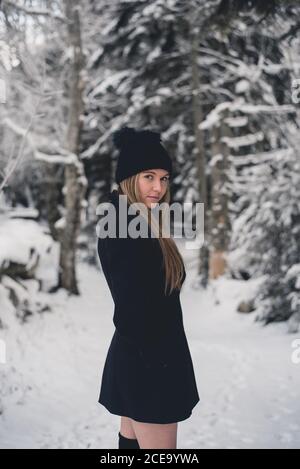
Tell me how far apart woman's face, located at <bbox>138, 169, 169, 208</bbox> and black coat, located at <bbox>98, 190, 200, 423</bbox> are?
0.17 m

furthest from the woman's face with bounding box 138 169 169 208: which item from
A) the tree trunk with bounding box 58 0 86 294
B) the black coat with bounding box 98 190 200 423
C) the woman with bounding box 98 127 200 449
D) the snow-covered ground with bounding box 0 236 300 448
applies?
the tree trunk with bounding box 58 0 86 294

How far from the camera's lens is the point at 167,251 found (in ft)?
8.41

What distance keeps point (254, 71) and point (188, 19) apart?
265 cm

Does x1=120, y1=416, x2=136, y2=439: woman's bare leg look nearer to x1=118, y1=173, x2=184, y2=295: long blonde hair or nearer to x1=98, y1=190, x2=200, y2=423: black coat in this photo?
x1=98, y1=190, x2=200, y2=423: black coat

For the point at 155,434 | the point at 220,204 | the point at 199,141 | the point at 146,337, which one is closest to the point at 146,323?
the point at 146,337

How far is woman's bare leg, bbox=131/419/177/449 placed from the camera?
251cm

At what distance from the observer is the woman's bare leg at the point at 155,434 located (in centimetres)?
251

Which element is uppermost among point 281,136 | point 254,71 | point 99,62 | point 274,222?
point 99,62

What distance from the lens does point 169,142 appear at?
1631cm

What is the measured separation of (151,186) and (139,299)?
0.68m

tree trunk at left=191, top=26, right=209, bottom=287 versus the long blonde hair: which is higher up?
tree trunk at left=191, top=26, right=209, bottom=287

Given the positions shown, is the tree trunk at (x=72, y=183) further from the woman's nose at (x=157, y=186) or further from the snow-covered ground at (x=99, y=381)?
the woman's nose at (x=157, y=186)
